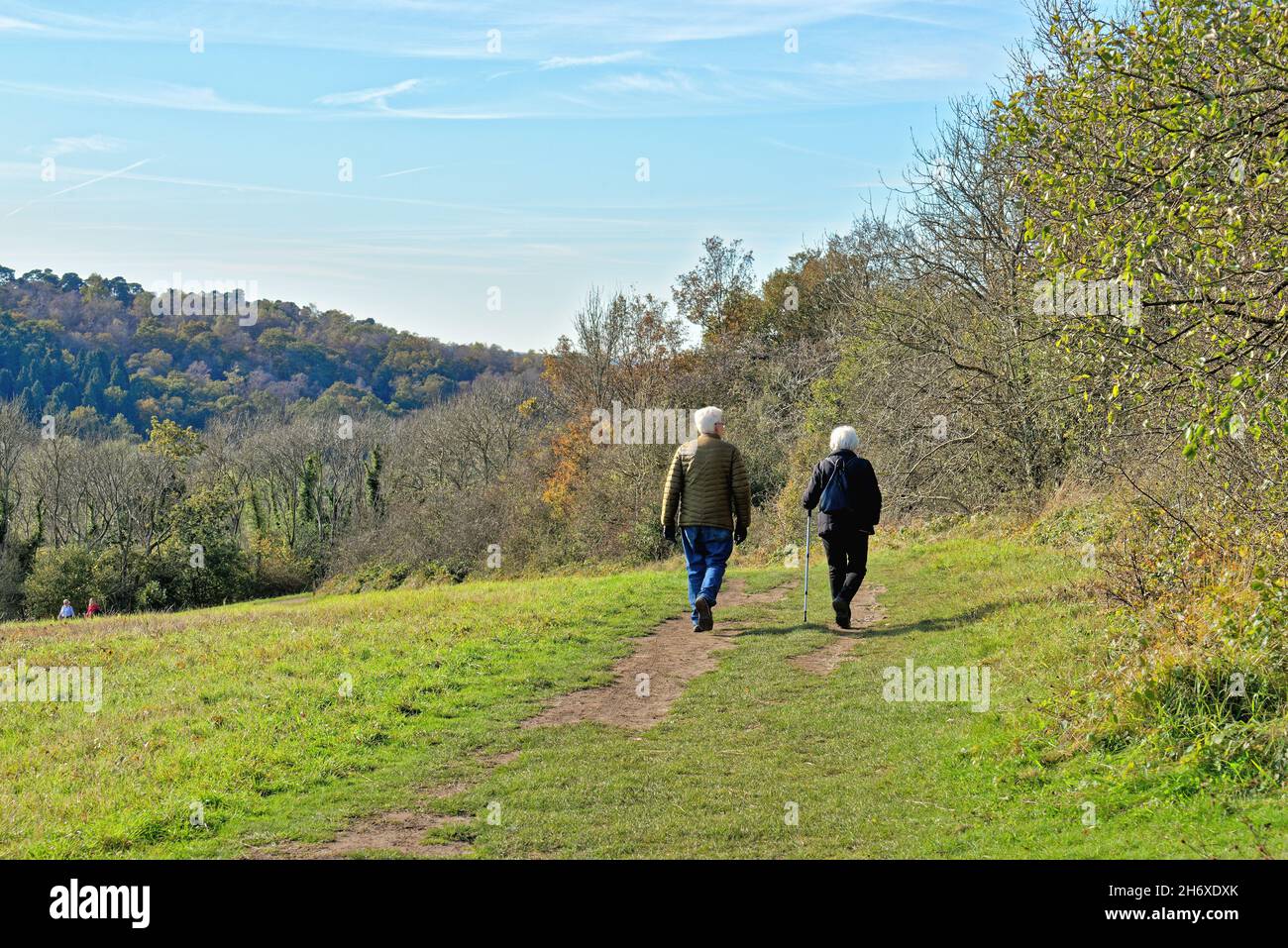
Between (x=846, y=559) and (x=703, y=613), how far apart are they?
1908 mm

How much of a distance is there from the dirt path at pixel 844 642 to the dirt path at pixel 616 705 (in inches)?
43.7

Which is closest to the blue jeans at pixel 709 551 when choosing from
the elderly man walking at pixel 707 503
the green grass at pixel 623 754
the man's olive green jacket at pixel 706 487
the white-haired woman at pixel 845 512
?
the elderly man walking at pixel 707 503

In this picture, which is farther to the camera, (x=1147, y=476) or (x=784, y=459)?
(x=784, y=459)

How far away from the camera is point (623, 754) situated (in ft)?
27.1

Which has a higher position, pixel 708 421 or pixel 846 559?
pixel 708 421

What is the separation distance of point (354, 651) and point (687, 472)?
470 cm

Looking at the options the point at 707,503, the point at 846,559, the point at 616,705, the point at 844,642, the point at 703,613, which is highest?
the point at 707,503

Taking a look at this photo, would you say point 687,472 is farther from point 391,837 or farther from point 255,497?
point 255,497

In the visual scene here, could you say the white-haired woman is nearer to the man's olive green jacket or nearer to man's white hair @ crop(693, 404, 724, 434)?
the man's olive green jacket

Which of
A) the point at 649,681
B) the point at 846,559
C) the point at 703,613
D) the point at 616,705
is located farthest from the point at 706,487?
the point at 616,705

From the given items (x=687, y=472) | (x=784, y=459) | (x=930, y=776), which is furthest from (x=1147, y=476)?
(x=784, y=459)

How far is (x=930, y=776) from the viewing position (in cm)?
745

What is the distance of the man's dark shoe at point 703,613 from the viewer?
12.7 m

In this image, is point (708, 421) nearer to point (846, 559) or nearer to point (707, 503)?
point (707, 503)
